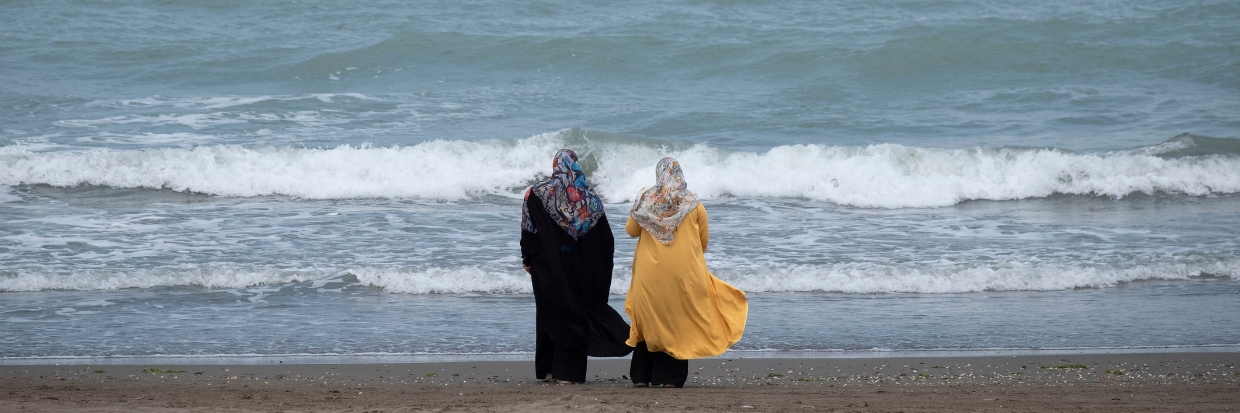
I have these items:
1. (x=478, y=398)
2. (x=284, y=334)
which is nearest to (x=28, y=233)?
(x=284, y=334)

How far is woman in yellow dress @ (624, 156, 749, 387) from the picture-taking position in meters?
5.08

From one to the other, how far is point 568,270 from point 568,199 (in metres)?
0.36

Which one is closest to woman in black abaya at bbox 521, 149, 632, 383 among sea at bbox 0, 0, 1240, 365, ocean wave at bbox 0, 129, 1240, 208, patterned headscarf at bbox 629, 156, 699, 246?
patterned headscarf at bbox 629, 156, 699, 246

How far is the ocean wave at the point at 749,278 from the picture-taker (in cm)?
782

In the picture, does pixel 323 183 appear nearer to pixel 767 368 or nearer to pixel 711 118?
pixel 711 118

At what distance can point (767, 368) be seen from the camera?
577 centimetres

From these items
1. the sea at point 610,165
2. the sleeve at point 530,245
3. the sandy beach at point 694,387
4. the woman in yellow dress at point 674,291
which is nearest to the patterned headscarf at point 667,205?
the woman in yellow dress at point 674,291

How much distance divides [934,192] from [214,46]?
44.1 ft

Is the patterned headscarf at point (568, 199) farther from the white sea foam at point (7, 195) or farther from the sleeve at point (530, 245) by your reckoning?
the white sea foam at point (7, 195)

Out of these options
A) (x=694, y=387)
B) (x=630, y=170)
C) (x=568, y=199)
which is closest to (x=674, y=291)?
(x=694, y=387)

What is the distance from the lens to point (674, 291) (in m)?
5.14

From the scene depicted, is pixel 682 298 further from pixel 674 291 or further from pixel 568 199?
pixel 568 199

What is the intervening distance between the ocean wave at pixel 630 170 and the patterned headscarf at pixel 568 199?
753cm

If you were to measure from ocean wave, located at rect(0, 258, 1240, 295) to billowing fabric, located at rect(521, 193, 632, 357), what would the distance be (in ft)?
7.91
